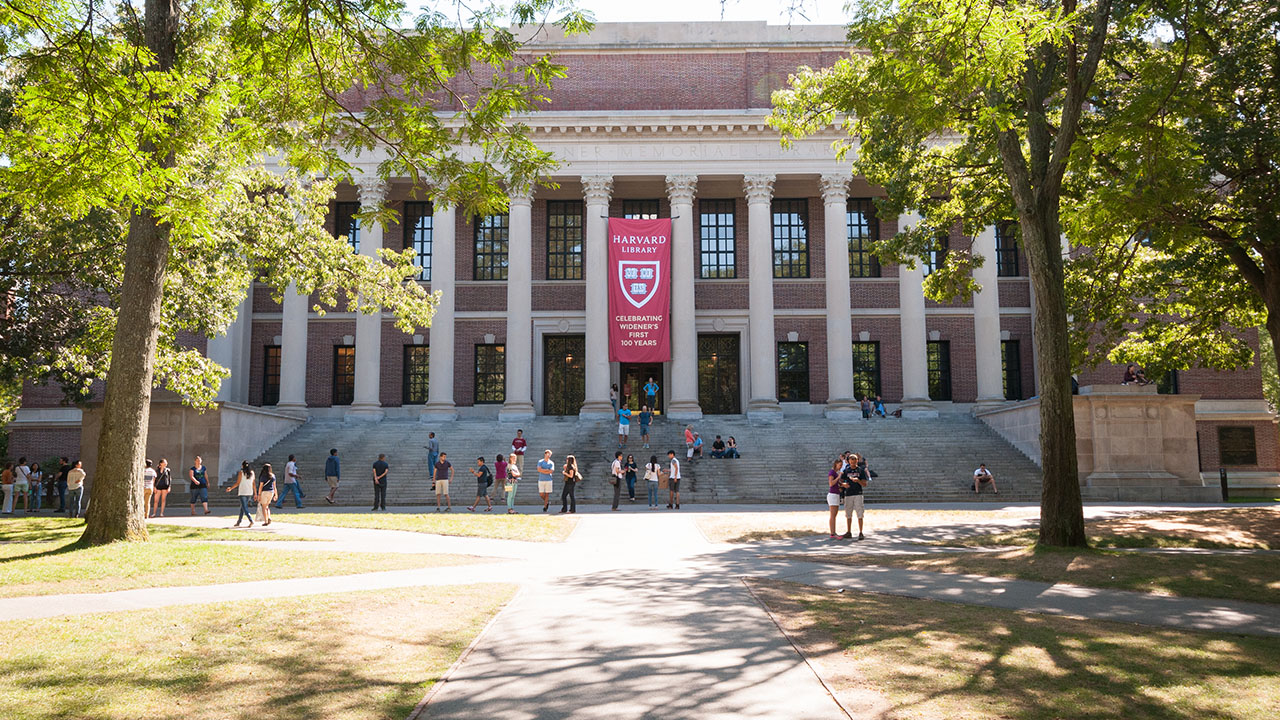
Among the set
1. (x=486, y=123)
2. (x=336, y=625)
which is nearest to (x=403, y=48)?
(x=486, y=123)

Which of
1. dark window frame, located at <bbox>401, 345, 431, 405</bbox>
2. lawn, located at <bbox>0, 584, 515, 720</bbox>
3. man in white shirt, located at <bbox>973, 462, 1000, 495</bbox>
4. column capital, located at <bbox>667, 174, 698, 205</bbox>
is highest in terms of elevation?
column capital, located at <bbox>667, 174, 698, 205</bbox>

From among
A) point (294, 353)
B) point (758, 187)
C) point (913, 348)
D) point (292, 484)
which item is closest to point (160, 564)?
point (292, 484)

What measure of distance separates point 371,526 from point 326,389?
20.9 meters

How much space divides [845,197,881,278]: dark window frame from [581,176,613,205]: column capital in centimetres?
1113

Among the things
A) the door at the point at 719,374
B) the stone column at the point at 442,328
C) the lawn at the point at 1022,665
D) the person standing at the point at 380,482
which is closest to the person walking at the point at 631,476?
the person standing at the point at 380,482

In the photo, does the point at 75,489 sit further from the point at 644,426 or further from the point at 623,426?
the point at 644,426

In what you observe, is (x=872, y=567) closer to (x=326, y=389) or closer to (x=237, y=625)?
(x=237, y=625)

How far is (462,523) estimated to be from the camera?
1750 cm

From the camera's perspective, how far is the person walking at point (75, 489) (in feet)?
68.5

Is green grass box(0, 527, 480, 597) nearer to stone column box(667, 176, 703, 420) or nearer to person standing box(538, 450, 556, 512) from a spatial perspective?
person standing box(538, 450, 556, 512)

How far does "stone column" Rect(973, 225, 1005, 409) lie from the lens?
34.2 meters

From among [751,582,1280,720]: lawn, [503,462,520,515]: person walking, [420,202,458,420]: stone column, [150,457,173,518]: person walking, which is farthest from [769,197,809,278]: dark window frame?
[751,582,1280,720]: lawn

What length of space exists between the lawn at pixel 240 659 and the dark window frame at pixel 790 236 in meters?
30.7

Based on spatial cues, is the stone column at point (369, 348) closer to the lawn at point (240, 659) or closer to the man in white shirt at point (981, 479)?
the man in white shirt at point (981, 479)
